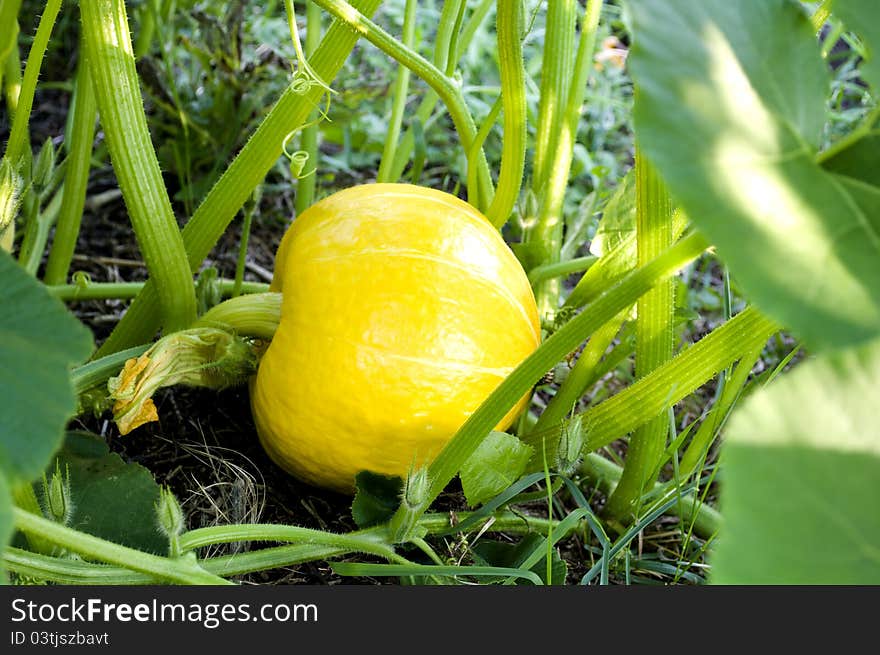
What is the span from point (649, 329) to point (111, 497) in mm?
657

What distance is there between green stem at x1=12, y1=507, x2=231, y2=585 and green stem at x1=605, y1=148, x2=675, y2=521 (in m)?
0.57

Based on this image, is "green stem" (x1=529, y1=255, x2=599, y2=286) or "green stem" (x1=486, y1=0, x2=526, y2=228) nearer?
"green stem" (x1=486, y1=0, x2=526, y2=228)

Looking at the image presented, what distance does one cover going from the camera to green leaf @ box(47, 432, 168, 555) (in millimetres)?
1112

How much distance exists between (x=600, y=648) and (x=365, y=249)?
58 cm

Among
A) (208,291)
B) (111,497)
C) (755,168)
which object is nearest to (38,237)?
(208,291)

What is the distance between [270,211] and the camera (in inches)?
79.8

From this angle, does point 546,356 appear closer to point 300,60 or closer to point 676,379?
point 676,379

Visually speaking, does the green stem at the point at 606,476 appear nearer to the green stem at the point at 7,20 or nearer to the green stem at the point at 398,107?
the green stem at the point at 398,107

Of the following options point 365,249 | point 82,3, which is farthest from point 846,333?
point 82,3

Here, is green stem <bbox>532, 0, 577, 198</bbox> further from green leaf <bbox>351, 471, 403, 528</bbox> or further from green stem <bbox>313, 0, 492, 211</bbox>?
green leaf <bbox>351, 471, 403, 528</bbox>

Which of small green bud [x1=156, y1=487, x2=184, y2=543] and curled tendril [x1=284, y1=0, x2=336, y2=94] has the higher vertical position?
curled tendril [x1=284, y1=0, x2=336, y2=94]

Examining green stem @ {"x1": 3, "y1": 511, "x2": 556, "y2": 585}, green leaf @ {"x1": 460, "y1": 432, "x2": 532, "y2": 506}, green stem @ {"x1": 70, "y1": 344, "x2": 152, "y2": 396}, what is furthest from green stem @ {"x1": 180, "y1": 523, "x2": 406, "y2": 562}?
green stem @ {"x1": 70, "y1": 344, "x2": 152, "y2": 396}

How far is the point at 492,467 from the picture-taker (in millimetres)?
1167

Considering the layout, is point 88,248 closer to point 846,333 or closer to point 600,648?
point 600,648
